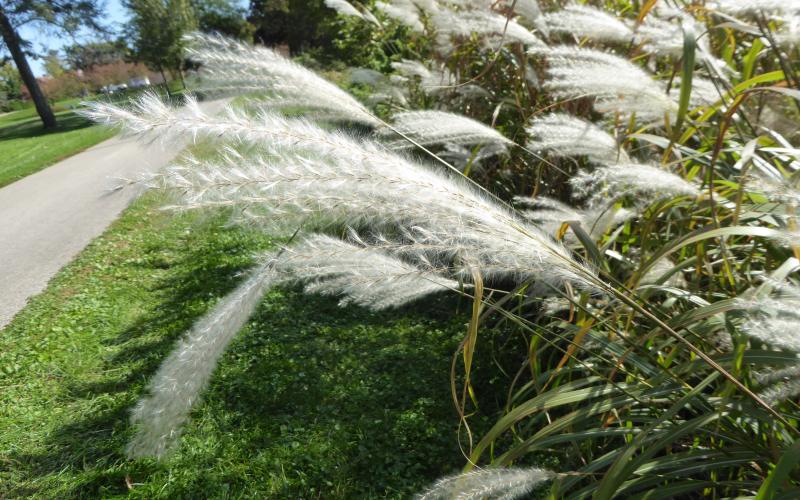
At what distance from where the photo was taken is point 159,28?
61.7 feet

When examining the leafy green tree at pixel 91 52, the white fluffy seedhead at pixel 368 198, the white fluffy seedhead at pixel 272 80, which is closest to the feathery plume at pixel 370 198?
the white fluffy seedhead at pixel 368 198

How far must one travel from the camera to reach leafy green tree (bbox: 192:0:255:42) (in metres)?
26.6

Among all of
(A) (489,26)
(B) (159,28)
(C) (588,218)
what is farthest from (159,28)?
(C) (588,218)

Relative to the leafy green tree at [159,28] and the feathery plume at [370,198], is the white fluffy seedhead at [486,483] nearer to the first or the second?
the feathery plume at [370,198]

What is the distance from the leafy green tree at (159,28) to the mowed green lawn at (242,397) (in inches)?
634

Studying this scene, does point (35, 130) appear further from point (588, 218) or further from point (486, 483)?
point (486, 483)

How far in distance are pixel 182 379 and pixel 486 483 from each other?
674 mm

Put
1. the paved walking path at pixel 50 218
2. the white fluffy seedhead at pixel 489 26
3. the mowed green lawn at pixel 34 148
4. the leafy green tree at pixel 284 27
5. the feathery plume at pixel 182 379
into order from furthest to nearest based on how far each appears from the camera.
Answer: the leafy green tree at pixel 284 27, the mowed green lawn at pixel 34 148, the paved walking path at pixel 50 218, the white fluffy seedhead at pixel 489 26, the feathery plume at pixel 182 379

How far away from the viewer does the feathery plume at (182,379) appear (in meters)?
1.14

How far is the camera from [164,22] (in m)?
18.9

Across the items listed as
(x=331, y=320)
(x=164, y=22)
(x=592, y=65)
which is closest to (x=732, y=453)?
(x=592, y=65)

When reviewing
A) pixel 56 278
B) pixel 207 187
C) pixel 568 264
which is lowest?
pixel 56 278

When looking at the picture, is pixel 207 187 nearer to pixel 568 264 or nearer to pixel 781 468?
pixel 568 264

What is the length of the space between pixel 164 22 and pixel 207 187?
2060 cm
